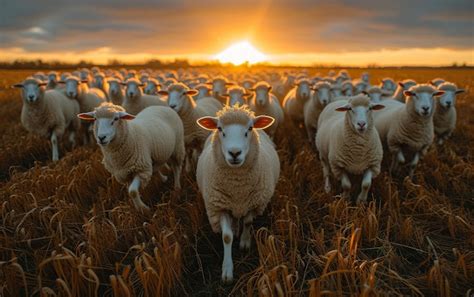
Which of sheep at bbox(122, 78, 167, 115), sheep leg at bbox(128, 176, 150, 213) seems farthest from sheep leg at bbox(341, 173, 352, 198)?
sheep at bbox(122, 78, 167, 115)

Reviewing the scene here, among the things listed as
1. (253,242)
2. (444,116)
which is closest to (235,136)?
(253,242)

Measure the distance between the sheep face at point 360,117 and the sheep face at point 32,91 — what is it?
6.11 m

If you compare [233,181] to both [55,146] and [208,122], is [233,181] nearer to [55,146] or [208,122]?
[208,122]

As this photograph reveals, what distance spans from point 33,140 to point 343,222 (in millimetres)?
7205

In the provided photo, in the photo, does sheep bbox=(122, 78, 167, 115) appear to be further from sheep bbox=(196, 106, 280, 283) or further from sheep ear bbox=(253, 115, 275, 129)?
sheep ear bbox=(253, 115, 275, 129)

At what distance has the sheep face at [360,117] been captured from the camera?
4.27 meters

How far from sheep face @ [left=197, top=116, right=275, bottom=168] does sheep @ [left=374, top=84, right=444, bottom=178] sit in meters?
3.21

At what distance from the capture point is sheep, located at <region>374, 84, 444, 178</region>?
5.36 m

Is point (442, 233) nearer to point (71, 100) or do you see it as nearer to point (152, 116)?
point (152, 116)

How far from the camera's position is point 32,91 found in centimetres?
709

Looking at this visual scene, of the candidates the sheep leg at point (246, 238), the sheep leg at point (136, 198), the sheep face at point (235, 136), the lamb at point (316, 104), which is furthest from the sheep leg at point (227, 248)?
the lamb at point (316, 104)

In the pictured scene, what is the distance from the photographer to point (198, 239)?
3703mm

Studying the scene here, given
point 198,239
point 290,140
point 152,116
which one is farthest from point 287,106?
point 198,239

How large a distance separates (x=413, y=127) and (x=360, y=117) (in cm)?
174
